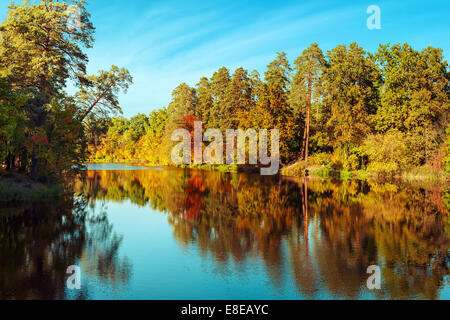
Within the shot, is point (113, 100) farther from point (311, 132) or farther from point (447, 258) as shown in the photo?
point (311, 132)

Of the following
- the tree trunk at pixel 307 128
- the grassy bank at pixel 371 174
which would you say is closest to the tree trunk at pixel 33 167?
the grassy bank at pixel 371 174

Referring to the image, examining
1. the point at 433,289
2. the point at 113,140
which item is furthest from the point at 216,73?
the point at 433,289

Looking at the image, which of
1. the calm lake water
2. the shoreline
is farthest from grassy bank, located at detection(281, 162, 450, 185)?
the calm lake water

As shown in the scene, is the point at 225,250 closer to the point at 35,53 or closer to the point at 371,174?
the point at 35,53

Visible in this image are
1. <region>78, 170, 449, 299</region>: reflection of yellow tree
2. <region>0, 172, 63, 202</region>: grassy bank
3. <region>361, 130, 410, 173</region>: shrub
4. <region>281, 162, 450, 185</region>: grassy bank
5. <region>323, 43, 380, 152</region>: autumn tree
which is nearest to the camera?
<region>78, 170, 449, 299</region>: reflection of yellow tree

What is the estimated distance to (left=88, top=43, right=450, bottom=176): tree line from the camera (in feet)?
158

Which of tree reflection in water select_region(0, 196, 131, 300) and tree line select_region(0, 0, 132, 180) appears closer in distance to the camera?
tree reflection in water select_region(0, 196, 131, 300)

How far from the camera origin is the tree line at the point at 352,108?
1896 inches

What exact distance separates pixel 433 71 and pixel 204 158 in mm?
44066

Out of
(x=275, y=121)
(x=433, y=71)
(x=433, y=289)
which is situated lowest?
(x=433, y=289)

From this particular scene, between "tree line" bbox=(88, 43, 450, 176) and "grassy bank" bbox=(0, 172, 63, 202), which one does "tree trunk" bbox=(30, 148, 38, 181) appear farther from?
"tree line" bbox=(88, 43, 450, 176)

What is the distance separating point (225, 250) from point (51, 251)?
585 centimetres

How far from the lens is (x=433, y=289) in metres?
9.20

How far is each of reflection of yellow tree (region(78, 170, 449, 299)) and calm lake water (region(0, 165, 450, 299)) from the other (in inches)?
1.8
